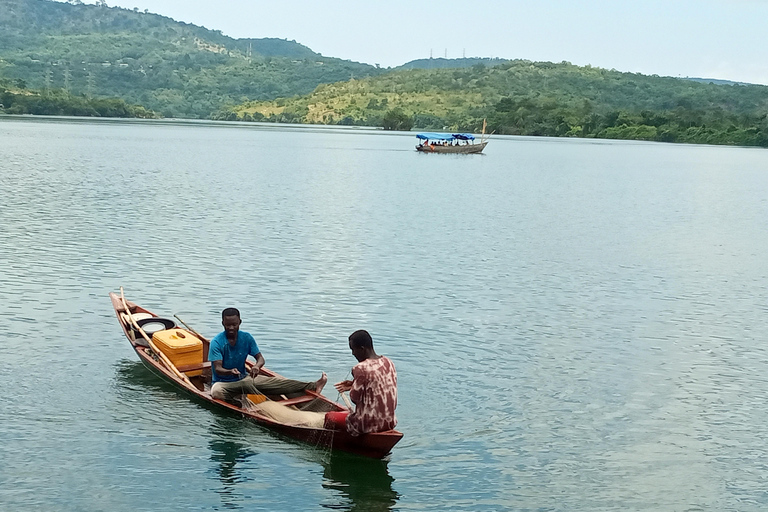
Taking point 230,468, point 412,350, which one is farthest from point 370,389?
point 412,350

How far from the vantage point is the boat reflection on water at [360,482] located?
1170 centimetres

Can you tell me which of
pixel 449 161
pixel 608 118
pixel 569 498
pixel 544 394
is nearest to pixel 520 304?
pixel 544 394

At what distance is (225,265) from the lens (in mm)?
26953

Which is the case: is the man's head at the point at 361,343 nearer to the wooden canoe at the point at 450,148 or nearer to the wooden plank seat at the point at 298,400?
the wooden plank seat at the point at 298,400

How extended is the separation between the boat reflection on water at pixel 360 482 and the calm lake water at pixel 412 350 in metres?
0.03

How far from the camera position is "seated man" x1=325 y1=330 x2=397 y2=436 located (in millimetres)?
11797

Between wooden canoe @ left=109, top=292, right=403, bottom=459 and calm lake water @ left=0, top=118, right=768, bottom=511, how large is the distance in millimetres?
246

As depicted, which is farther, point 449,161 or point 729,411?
point 449,161

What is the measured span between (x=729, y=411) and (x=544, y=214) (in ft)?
103

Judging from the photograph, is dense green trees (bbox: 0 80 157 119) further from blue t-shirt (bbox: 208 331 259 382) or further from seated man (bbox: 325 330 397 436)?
seated man (bbox: 325 330 397 436)

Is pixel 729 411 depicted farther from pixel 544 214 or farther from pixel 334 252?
pixel 544 214

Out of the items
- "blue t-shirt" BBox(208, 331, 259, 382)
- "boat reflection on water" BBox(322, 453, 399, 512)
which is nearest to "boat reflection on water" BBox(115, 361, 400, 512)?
"boat reflection on water" BBox(322, 453, 399, 512)

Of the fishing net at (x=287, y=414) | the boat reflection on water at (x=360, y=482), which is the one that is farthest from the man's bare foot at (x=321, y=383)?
the boat reflection on water at (x=360, y=482)

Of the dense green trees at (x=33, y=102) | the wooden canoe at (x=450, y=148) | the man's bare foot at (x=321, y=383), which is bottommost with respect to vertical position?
the man's bare foot at (x=321, y=383)
